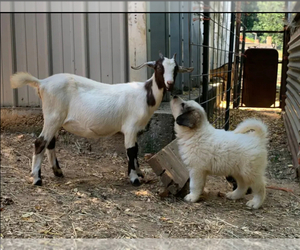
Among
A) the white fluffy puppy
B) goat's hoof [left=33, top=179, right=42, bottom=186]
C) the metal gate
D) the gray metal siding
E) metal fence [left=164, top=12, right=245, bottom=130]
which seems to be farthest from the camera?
the gray metal siding

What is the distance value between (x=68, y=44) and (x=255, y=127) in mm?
2346


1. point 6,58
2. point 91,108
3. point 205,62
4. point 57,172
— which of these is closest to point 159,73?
point 205,62

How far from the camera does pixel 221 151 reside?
3064 millimetres

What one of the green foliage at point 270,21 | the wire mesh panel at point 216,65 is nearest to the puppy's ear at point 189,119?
the wire mesh panel at point 216,65

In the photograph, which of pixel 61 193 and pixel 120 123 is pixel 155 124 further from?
pixel 61 193

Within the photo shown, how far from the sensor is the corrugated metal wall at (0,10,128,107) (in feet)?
13.7

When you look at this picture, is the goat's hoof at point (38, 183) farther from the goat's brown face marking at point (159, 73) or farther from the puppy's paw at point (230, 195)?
the puppy's paw at point (230, 195)

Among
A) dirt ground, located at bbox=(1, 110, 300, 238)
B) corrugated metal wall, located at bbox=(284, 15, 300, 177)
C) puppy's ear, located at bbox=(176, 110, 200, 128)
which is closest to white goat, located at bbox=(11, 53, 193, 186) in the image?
dirt ground, located at bbox=(1, 110, 300, 238)

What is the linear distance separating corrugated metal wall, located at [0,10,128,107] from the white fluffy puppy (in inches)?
54.3

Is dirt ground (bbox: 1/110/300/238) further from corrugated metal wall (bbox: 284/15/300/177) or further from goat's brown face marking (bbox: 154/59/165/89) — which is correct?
goat's brown face marking (bbox: 154/59/165/89)

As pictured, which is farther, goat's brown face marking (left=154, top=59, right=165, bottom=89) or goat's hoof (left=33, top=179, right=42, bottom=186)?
goat's hoof (left=33, top=179, right=42, bottom=186)

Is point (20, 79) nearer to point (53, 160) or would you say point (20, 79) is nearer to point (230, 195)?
point (53, 160)

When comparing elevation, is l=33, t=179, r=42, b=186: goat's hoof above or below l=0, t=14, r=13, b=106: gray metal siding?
below

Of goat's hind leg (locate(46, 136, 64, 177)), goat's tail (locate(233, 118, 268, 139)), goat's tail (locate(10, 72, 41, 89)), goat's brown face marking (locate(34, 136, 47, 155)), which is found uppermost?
goat's tail (locate(10, 72, 41, 89))
